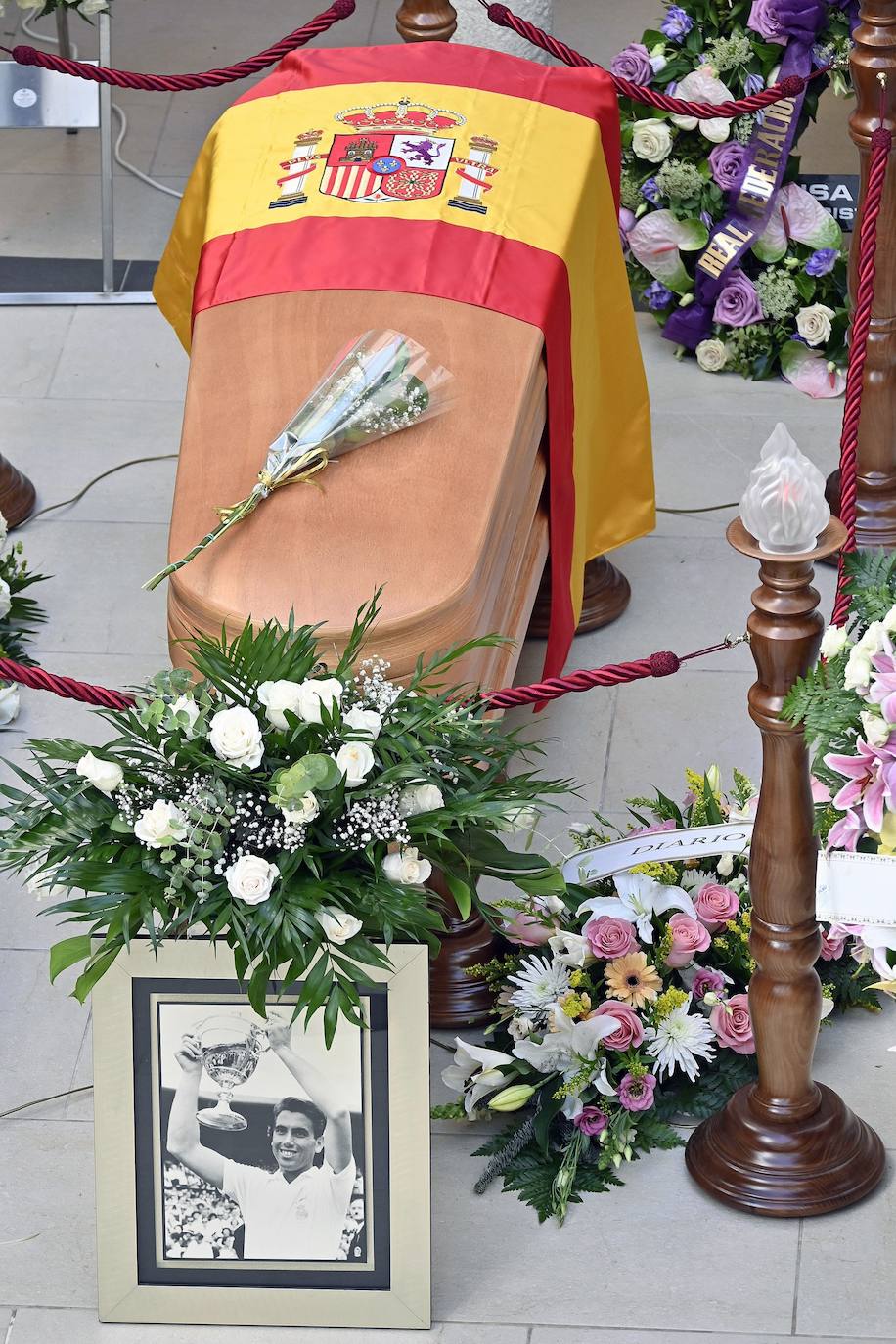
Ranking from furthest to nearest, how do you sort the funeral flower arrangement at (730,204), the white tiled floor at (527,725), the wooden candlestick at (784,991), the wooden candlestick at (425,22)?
1. the funeral flower arrangement at (730,204)
2. the wooden candlestick at (425,22)
3. the white tiled floor at (527,725)
4. the wooden candlestick at (784,991)

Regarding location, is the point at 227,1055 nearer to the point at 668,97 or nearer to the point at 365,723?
the point at 365,723

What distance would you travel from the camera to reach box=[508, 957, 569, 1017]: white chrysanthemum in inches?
104

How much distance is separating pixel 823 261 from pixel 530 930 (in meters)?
2.09

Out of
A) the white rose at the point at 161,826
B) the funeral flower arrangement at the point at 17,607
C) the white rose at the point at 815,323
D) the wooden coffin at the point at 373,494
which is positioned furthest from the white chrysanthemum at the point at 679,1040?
the white rose at the point at 815,323

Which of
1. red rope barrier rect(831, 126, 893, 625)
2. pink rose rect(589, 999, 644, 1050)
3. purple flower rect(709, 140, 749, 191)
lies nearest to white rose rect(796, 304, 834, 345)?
purple flower rect(709, 140, 749, 191)

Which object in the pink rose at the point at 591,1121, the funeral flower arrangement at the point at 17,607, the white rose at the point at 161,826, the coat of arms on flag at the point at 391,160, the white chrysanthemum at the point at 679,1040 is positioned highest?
the coat of arms on flag at the point at 391,160

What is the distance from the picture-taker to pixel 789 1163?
2.48 metres

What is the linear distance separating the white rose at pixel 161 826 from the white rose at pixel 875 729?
701 millimetres

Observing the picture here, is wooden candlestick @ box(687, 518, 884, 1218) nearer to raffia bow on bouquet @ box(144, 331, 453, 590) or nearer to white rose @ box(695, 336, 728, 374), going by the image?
raffia bow on bouquet @ box(144, 331, 453, 590)

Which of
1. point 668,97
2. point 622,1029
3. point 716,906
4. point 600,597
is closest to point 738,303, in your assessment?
point 668,97

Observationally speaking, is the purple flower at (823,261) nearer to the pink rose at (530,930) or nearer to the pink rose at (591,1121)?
the pink rose at (530,930)

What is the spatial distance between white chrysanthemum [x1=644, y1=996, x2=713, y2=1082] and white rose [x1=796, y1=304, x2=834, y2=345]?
2.10 meters

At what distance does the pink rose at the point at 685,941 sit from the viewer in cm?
268

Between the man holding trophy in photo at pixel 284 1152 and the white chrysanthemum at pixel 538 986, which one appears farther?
the white chrysanthemum at pixel 538 986
